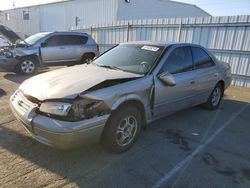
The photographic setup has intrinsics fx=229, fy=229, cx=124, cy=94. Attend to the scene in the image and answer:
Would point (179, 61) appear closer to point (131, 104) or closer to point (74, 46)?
point (131, 104)

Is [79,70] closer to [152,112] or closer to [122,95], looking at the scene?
[122,95]

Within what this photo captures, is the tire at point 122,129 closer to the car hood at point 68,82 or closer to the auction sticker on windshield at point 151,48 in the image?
the car hood at point 68,82

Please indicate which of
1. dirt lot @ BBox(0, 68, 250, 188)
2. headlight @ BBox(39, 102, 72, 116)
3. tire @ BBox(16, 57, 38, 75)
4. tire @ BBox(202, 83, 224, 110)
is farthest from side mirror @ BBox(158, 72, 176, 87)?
tire @ BBox(16, 57, 38, 75)

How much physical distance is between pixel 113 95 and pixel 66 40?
25.7 feet

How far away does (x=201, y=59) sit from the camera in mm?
5074

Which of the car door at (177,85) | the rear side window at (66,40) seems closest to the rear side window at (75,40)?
the rear side window at (66,40)

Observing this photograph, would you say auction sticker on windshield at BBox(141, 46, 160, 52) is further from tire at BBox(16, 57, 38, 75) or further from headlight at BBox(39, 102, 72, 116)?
tire at BBox(16, 57, 38, 75)

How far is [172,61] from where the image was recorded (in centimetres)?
416

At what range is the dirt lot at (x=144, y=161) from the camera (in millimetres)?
2783

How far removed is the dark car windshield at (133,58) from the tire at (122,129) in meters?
0.78

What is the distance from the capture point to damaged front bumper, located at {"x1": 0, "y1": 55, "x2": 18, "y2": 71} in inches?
338

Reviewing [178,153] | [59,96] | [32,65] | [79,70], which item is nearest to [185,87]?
[178,153]

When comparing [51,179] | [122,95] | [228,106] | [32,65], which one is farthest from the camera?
[32,65]

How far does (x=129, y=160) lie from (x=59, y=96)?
1327mm
